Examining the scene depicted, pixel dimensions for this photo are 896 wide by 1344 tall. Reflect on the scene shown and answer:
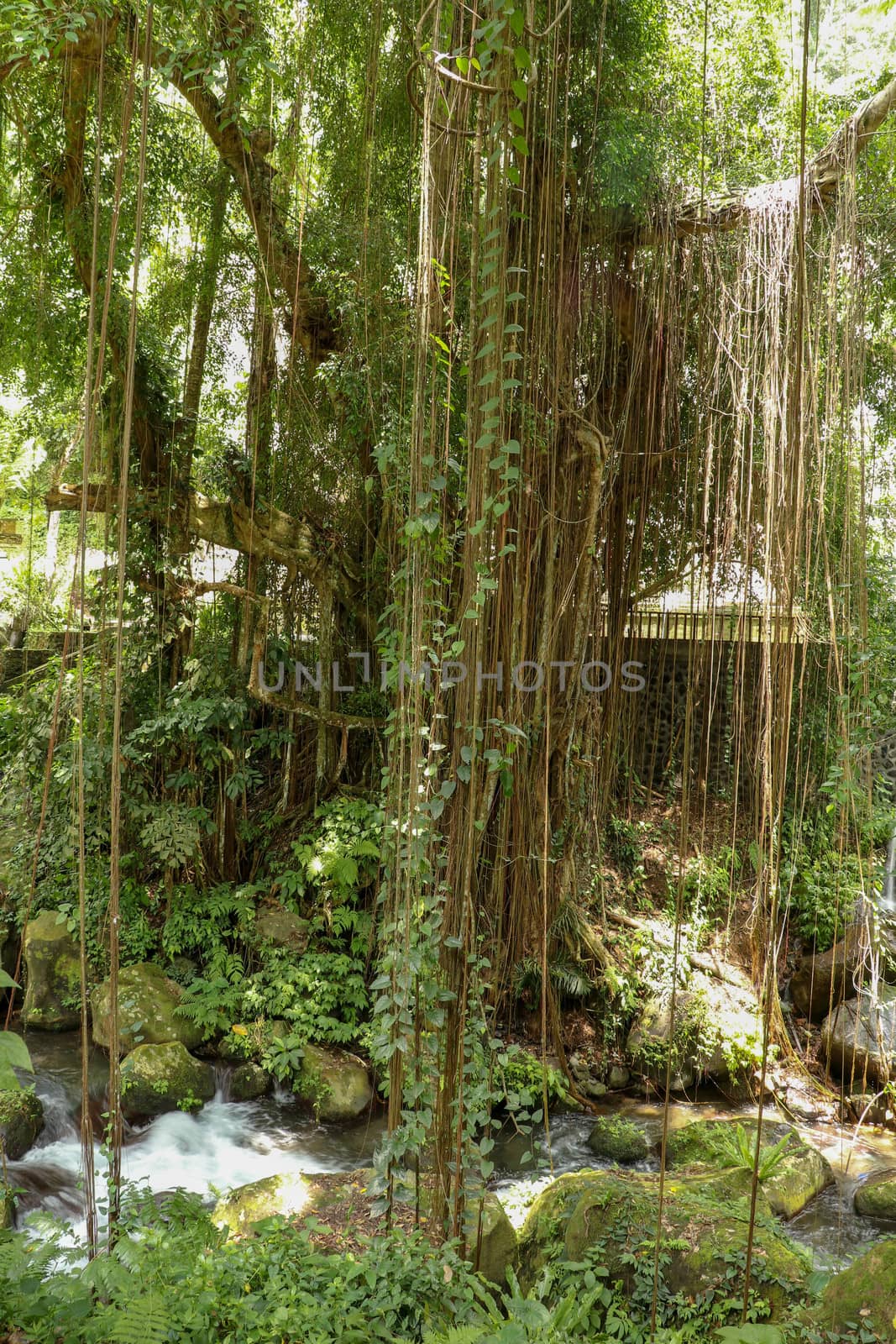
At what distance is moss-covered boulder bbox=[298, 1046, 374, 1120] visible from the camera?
4133 millimetres

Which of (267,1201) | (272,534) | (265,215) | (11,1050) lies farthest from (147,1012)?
(265,215)

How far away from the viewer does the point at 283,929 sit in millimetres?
4859

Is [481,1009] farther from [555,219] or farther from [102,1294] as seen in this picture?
[555,219]

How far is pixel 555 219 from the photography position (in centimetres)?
338

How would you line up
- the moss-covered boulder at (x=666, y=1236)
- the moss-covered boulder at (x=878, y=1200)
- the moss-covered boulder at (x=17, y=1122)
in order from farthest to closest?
1. the moss-covered boulder at (x=17, y=1122)
2. the moss-covered boulder at (x=878, y=1200)
3. the moss-covered boulder at (x=666, y=1236)

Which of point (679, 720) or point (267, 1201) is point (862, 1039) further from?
point (267, 1201)

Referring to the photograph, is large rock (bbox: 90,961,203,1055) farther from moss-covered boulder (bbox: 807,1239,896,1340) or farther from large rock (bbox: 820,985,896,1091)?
large rock (bbox: 820,985,896,1091)

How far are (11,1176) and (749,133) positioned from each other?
18.8 feet

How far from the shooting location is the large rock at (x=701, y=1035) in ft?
14.6

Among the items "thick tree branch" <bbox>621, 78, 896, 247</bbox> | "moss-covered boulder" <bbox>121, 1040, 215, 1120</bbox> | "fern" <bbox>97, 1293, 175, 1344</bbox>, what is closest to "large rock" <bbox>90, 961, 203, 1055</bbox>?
"moss-covered boulder" <bbox>121, 1040, 215, 1120</bbox>

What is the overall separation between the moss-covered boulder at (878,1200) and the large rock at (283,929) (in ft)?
9.10

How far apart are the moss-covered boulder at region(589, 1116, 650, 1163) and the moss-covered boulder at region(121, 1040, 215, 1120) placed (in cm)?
179

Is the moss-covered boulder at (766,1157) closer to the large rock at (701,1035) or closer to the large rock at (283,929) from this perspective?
the large rock at (701,1035)

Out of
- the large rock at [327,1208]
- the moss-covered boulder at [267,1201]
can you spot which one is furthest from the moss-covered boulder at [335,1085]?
the moss-covered boulder at [267,1201]
